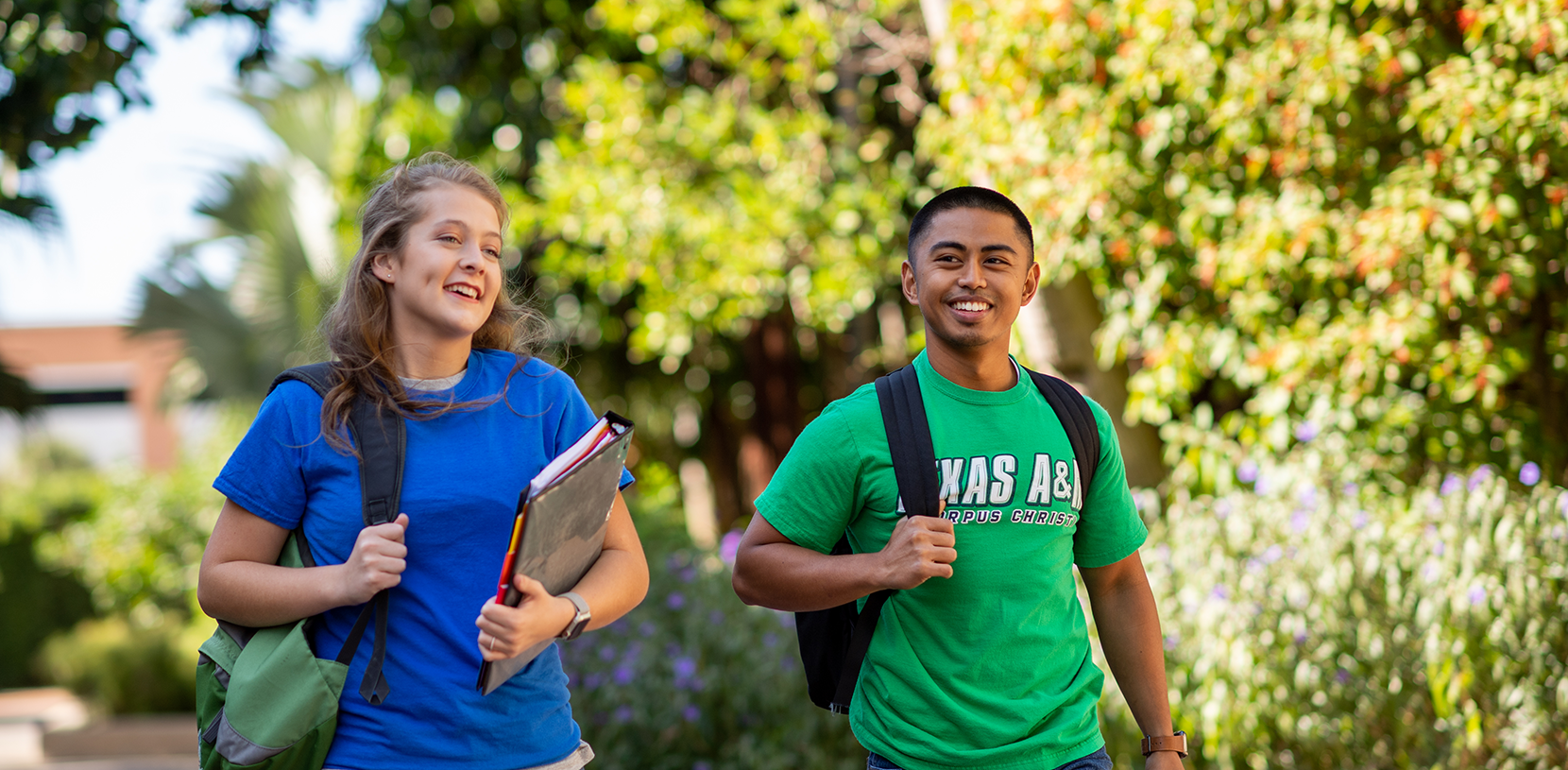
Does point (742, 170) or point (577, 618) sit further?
point (742, 170)

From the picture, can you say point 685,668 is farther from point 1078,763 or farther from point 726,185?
point 726,185

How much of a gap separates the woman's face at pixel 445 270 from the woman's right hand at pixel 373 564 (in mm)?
353

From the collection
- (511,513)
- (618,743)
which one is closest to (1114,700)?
(618,743)

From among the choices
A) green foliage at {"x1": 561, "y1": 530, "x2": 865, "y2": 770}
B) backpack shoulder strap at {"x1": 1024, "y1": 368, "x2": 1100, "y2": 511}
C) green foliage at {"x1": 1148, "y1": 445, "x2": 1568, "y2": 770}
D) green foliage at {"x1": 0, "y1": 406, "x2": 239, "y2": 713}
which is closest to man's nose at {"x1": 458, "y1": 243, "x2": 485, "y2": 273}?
backpack shoulder strap at {"x1": 1024, "y1": 368, "x2": 1100, "y2": 511}

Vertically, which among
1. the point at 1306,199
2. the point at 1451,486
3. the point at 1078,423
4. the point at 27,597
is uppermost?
the point at 1306,199

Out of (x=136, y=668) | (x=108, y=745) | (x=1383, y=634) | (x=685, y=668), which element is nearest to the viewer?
(x=1383, y=634)

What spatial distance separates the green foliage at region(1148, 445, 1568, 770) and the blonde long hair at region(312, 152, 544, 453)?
2.66 metres

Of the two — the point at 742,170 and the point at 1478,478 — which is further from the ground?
the point at 742,170

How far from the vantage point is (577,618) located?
1.77 meters

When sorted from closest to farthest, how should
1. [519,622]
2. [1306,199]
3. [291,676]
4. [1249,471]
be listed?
[519,622] → [291,676] → [1249,471] → [1306,199]

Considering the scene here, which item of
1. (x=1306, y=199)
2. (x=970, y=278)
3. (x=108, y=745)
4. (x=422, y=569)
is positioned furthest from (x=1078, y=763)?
(x=108, y=745)

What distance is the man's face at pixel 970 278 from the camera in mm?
2004

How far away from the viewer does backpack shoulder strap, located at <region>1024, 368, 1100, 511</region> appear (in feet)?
6.79

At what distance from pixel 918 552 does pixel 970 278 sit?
0.49 meters
